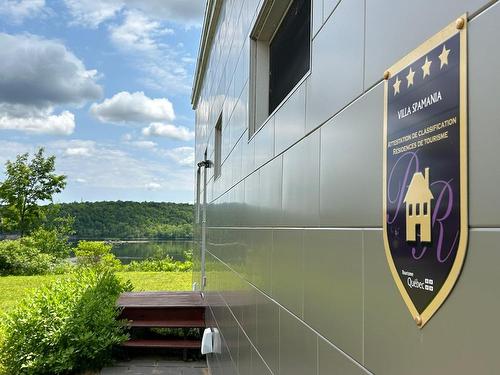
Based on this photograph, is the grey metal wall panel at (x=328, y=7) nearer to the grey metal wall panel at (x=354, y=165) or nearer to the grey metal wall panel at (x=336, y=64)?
the grey metal wall panel at (x=336, y=64)

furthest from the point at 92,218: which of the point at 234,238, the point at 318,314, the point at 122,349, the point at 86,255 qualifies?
the point at 318,314

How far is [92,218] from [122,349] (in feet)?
86.1

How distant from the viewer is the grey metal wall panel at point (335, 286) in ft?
4.08

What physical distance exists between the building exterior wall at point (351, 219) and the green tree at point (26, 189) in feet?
86.5

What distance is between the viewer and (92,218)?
31.6 m

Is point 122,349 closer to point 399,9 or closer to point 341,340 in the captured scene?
point 341,340

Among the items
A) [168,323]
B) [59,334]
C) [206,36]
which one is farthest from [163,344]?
[206,36]

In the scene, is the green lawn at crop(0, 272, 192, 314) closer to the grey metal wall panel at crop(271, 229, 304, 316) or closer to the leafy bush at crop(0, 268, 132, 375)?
the leafy bush at crop(0, 268, 132, 375)

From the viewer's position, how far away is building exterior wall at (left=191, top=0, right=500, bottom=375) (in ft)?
2.49

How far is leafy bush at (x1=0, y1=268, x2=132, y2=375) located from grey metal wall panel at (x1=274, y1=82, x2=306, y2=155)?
4.64m

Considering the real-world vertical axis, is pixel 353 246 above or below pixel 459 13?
below

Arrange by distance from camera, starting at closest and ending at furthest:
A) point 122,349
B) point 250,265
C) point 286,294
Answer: point 286,294
point 250,265
point 122,349

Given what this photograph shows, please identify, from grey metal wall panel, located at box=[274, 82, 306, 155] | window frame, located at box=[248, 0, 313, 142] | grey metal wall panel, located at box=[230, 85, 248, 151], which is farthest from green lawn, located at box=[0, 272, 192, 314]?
grey metal wall panel, located at box=[274, 82, 306, 155]

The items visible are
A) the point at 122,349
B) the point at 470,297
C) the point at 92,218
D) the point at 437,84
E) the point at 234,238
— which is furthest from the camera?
the point at 92,218
